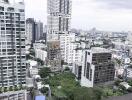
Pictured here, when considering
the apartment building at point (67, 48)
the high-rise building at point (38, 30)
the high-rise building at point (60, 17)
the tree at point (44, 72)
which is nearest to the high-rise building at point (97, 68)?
the tree at point (44, 72)

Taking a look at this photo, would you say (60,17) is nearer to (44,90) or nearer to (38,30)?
(38,30)

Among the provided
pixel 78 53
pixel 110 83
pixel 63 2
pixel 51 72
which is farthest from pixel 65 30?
pixel 110 83

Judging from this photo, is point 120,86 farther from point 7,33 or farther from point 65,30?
point 65,30

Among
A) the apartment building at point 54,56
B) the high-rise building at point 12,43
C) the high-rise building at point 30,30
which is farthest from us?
the high-rise building at point 30,30

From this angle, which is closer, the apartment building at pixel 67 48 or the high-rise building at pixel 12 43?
the high-rise building at pixel 12 43

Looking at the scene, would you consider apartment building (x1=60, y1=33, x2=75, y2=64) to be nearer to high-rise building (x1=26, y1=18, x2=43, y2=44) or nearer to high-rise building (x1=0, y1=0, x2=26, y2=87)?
high-rise building (x1=0, y1=0, x2=26, y2=87)

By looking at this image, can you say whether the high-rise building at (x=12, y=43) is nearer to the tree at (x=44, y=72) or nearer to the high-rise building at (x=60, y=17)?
the tree at (x=44, y=72)
